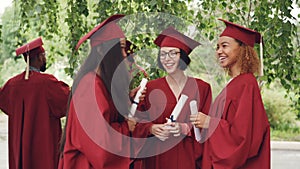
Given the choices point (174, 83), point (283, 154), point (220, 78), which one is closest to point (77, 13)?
point (220, 78)

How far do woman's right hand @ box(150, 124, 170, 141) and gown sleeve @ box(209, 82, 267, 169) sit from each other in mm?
259

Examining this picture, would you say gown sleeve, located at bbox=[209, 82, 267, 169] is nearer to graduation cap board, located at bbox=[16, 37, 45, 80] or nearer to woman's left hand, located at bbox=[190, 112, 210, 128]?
woman's left hand, located at bbox=[190, 112, 210, 128]

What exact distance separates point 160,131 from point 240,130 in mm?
425

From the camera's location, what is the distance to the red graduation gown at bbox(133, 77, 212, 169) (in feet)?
10.0

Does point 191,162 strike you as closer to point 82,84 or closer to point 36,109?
point 82,84

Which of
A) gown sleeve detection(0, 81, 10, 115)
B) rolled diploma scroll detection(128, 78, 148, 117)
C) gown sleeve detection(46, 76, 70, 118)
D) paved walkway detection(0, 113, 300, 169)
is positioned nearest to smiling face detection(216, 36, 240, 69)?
rolled diploma scroll detection(128, 78, 148, 117)

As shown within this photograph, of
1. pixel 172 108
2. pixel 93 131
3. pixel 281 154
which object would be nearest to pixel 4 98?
pixel 172 108

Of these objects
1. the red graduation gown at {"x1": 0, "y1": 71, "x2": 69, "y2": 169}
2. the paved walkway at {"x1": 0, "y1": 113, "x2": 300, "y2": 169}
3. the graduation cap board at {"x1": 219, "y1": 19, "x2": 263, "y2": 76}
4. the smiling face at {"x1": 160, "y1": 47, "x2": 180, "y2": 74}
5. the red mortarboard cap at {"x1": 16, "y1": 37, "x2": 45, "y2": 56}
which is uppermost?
the graduation cap board at {"x1": 219, "y1": 19, "x2": 263, "y2": 76}

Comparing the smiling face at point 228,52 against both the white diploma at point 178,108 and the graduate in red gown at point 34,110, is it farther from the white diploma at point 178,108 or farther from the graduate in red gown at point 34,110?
the graduate in red gown at point 34,110

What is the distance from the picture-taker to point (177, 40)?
121 inches

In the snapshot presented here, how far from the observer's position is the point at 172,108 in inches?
120

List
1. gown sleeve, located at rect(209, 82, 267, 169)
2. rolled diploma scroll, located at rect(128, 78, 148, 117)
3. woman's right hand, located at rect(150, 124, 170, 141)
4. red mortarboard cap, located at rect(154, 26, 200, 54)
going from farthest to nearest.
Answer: red mortarboard cap, located at rect(154, 26, 200, 54), woman's right hand, located at rect(150, 124, 170, 141), rolled diploma scroll, located at rect(128, 78, 148, 117), gown sleeve, located at rect(209, 82, 267, 169)

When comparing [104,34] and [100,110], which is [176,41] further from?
[100,110]

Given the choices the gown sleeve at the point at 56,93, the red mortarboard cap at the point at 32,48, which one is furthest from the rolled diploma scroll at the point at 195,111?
the red mortarboard cap at the point at 32,48
